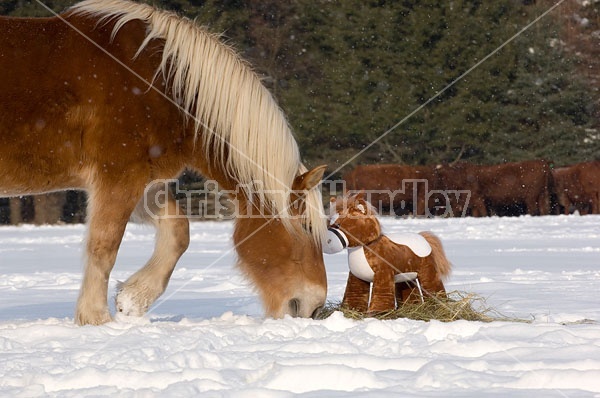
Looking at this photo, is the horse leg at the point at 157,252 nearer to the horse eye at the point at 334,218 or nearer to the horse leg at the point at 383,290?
the horse eye at the point at 334,218

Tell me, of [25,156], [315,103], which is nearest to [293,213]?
[25,156]

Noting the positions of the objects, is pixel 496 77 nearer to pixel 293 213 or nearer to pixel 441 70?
pixel 441 70

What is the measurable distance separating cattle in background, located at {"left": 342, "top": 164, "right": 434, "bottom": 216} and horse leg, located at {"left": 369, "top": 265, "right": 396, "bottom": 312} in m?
18.2

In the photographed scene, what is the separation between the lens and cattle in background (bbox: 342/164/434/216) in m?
22.9

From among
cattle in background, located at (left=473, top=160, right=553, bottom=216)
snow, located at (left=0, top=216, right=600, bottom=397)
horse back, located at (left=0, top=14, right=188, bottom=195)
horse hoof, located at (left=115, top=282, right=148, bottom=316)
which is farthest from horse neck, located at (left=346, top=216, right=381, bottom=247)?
cattle in background, located at (left=473, top=160, right=553, bottom=216)

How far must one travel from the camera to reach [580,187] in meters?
23.0

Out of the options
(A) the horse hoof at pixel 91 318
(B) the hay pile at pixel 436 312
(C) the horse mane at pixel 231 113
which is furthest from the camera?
(C) the horse mane at pixel 231 113

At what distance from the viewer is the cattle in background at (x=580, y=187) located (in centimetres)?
2266

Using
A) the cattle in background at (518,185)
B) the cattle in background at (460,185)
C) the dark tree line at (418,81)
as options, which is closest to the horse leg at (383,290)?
the cattle in background at (460,185)

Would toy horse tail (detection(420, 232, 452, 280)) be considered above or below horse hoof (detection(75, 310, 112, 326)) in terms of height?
above

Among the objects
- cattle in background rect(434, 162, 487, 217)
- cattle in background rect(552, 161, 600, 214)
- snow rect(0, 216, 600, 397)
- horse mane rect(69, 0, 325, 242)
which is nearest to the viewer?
snow rect(0, 216, 600, 397)

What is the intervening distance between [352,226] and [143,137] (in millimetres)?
1249

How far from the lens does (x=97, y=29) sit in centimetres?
451

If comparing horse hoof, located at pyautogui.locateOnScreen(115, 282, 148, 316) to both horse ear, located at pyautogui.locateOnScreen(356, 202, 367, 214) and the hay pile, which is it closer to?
the hay pile
